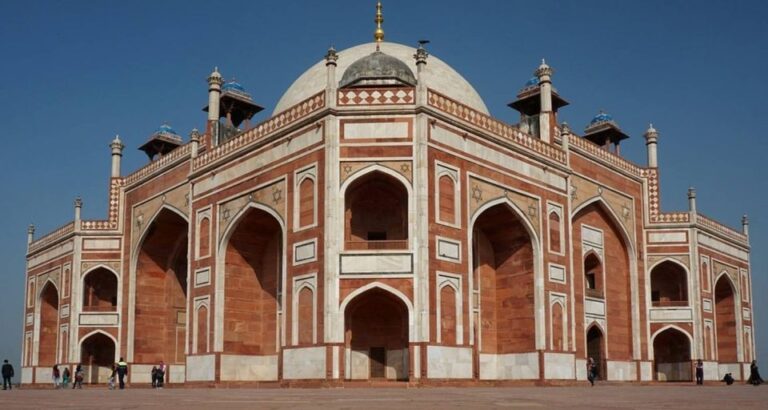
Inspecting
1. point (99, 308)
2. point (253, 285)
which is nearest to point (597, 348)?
point (253, 285)

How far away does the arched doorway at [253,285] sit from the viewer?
2144 cm

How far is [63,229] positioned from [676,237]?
70.5ft

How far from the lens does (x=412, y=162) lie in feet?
60.1

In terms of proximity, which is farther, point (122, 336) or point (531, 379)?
point (122, 336)

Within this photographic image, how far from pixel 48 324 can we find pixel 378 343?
17680 mm

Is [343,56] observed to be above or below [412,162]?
above

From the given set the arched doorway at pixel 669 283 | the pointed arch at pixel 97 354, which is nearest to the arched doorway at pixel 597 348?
the arched doorway at pixel 669 283

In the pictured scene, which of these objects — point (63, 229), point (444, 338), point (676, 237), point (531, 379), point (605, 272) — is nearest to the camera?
point (444, 338)

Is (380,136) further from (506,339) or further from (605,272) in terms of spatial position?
(605,272)

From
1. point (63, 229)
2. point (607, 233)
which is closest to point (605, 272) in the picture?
point (607, 233)

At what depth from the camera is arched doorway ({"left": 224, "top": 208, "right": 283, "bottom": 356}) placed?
21.4 m

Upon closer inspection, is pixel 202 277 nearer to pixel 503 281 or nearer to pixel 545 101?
pixel 503 281

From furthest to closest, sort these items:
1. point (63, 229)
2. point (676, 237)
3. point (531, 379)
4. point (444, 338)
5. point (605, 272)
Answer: point (63, 229)
point (676, 237)
point (605, 272)
point (531, 379)
point (444, 338)

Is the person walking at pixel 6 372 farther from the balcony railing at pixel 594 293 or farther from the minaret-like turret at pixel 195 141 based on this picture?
the balcony railing at pixel 594 293
